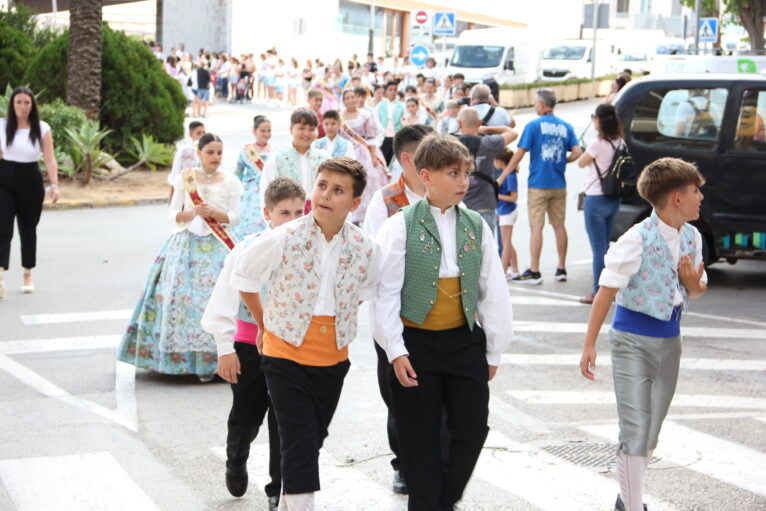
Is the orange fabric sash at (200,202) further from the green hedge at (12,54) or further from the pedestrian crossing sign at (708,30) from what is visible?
the pedestrian crossing sign at (708,30)

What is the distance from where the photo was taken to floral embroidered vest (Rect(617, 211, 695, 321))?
5.03m

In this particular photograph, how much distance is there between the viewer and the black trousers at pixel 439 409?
4.75m

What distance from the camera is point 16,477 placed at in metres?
5.96

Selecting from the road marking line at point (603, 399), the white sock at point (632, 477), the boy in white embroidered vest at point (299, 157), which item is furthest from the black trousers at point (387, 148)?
the white sock at point (632, 477)

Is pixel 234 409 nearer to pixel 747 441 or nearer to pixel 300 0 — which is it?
pixel 747 441

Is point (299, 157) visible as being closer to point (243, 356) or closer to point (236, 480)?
→ point (243, 356)

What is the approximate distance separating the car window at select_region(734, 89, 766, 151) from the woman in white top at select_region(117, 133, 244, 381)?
5.26 meters

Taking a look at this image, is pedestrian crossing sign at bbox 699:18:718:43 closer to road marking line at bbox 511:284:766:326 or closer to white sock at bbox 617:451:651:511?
road marking line at bbox 511:284:766:326

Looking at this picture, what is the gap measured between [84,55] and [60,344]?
453 inches

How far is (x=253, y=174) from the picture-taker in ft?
35.1

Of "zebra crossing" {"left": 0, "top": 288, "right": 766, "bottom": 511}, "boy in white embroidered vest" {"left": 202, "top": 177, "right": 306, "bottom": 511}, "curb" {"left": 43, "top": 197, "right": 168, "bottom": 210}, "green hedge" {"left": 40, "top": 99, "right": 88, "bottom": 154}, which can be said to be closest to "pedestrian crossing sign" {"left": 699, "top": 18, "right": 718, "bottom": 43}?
"curb" {"left": 43, "top": 197, "right": 168, "bottom": 210}

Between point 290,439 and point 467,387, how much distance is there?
0.73 m

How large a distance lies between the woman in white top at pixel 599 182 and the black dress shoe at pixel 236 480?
579 cm

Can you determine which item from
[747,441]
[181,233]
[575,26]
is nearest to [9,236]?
[181,233]
